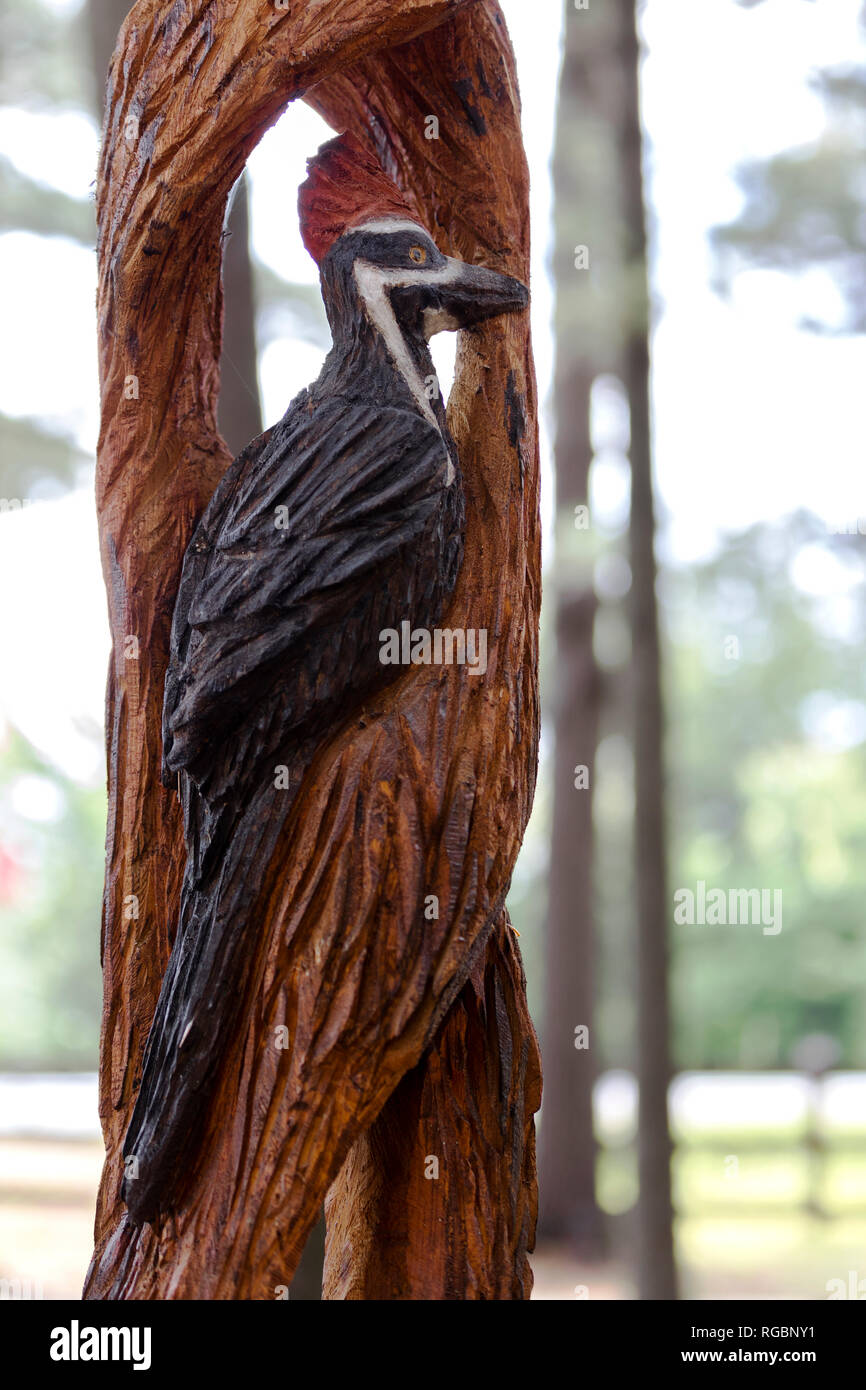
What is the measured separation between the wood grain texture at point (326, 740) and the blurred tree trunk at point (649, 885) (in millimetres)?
2152

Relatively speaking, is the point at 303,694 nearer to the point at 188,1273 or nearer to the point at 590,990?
the point at 188,1273

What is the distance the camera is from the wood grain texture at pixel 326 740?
1.56 m

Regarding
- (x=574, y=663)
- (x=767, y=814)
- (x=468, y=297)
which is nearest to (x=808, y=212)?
(x=574, y=663)

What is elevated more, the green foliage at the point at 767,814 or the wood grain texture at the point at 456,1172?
the green foliage at the point at 767,814

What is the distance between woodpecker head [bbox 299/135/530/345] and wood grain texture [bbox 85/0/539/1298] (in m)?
0.10

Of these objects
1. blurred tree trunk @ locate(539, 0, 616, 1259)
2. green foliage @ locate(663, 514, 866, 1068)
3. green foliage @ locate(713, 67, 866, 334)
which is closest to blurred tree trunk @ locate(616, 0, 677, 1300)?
blurred tree trunk @ locate(539, 0, 616, 1259)

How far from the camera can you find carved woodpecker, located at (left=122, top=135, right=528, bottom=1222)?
1599 mm

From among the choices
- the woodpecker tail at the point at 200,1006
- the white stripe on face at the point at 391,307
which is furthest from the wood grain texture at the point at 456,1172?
the white stripe on face at the point at 391,307

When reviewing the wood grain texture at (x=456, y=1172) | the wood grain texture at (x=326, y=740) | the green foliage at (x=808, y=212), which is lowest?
the wood grain texture at (x=456, y=1172)

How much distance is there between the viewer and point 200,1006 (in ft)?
5.21

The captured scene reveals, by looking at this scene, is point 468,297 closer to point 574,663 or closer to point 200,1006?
point 200,1006

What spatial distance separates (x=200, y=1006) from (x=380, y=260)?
1040 millimetres

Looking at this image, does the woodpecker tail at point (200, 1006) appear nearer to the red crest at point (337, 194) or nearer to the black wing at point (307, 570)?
the black wing at point (307, 570)
